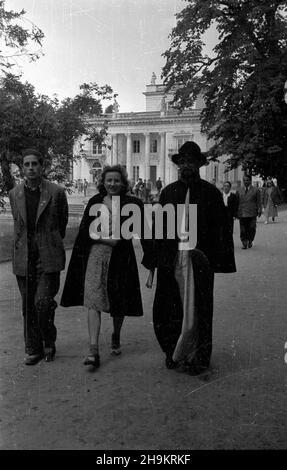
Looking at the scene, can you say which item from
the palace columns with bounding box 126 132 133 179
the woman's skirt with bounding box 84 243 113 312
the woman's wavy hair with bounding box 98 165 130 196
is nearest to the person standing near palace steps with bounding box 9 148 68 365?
the woman's skirt with bounding box 84 243 113 312

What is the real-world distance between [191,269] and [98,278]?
2.64 ft

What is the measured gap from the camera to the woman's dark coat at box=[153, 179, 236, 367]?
4863 millimetres

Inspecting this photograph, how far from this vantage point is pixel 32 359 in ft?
16.0

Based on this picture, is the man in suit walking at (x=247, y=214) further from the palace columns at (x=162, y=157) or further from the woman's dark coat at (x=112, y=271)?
the palace columns at (x=162, y=157)

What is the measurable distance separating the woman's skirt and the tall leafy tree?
1520 cm

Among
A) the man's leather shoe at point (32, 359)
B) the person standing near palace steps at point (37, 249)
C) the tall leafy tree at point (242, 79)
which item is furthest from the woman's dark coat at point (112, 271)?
the tall leafy tree at point (242, 79)

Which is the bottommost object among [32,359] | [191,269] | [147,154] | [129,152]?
[32,359]

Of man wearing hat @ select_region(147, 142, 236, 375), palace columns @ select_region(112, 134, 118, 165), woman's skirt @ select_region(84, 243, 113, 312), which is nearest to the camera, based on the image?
man wearing hat @ select_region(147, 142, 236, 375)

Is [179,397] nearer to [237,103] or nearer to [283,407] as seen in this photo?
[283,407]

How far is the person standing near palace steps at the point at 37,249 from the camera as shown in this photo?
4891 mm

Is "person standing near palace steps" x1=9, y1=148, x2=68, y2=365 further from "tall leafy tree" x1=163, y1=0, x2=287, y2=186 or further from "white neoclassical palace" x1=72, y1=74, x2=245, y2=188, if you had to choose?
"white neoclassical palace" x1=72, y1=74, x2=245, y2=188

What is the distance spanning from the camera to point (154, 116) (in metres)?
64.9

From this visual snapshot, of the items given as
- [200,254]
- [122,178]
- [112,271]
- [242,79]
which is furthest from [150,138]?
[200,254]

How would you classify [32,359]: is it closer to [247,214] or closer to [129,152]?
[247,214]
